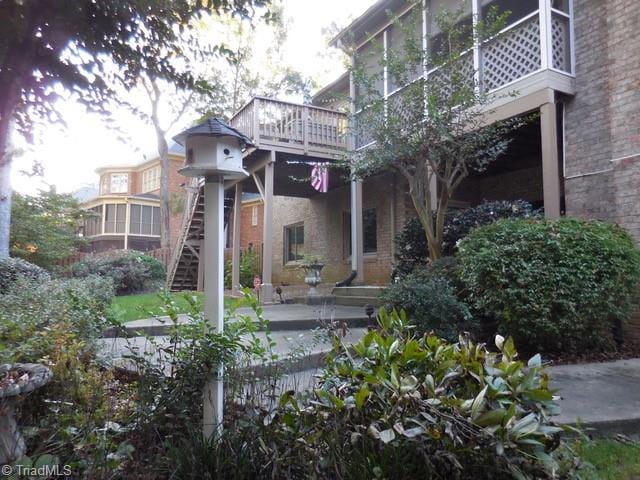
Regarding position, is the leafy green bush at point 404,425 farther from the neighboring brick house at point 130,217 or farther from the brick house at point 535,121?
the neighboring brick house at point 130,217

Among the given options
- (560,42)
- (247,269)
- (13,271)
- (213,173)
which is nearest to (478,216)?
(560,42)

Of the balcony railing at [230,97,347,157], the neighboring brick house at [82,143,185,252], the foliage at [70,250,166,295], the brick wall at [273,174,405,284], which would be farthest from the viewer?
the neighboring brick house at [82,143,185,252]

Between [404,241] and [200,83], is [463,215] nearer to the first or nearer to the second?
[404,241]

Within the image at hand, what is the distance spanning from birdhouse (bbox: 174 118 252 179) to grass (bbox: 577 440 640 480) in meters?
2.46

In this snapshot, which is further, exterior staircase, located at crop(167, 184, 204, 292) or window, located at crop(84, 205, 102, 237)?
window, located at crop(84, 205, 102, 237)

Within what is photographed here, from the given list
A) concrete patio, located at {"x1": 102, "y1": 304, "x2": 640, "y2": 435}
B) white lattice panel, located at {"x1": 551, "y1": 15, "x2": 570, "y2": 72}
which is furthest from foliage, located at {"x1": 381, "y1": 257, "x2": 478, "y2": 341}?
white lattice panel, located at {"x1": 551, "y1": 15, "x2": 570, "y2": 72}

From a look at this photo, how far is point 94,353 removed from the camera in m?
3.36

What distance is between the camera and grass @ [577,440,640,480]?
2496mm

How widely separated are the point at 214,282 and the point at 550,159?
6.31 metres

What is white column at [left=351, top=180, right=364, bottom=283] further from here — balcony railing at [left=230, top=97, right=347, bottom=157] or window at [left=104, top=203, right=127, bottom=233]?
window at [left=104, top=203, right=127, bottom=233]

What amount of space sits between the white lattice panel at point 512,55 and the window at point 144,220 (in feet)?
79.3

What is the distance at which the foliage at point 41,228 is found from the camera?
1476 cm

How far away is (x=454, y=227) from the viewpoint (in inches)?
316

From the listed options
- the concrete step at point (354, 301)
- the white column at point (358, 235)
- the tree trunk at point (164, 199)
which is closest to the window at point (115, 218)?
the tree trunk at point (164, 199)
